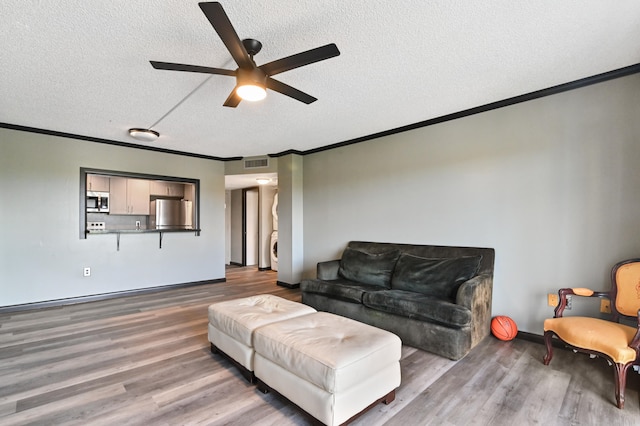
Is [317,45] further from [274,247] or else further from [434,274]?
[274,247]

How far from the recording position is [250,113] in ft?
11.6

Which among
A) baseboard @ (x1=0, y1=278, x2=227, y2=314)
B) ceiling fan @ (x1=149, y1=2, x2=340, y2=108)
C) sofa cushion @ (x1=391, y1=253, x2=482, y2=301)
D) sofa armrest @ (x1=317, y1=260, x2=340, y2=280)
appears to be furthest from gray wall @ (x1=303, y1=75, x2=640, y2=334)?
baseboard @ (x1=0, y1=278, x2=227, y2=314)

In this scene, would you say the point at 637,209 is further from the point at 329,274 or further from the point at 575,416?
the point at 329,274

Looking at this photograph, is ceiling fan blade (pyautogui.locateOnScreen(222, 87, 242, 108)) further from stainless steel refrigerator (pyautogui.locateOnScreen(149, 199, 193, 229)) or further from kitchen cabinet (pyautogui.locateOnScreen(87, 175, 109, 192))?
kitchen cabinet (pyautogui.locateOnScreen(87, 175, 109, 192))

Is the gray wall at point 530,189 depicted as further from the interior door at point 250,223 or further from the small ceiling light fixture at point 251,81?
the interior door at point 250,223

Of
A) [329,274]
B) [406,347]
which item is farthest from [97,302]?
[406,347]

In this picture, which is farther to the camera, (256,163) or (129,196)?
(129,196)

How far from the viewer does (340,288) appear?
3588mm

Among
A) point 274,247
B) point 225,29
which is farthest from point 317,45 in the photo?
point 274,247

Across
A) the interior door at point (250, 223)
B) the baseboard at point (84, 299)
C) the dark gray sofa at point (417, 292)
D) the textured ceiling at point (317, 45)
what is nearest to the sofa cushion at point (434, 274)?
the dark gray sofa at point (417, 292)

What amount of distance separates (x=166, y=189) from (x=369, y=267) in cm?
526

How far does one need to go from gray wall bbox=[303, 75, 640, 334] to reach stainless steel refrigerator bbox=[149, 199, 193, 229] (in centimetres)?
438

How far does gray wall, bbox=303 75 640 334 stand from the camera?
103 inches

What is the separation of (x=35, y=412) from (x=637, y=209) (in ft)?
15.5
